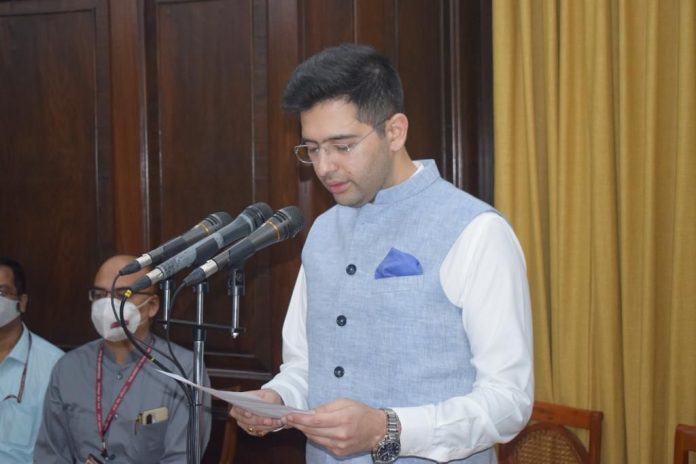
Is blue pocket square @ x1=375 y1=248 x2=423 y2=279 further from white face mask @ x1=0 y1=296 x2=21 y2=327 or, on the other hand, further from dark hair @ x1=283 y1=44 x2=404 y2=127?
white face mask @ x1=0 y1=296 x2=21 y2=327

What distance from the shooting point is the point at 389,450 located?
1550mm

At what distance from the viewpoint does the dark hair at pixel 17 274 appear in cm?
313

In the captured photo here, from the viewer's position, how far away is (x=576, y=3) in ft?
9.04

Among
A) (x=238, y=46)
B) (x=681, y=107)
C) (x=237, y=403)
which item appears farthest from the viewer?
(x=238, y=46)

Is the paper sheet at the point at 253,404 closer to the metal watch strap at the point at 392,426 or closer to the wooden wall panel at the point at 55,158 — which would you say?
the metal watch strap at the point at 392,426

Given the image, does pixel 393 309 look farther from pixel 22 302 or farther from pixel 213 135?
pixel 22 302

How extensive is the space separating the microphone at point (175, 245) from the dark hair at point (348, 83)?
0.31 metres

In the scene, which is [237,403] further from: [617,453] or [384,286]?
[617,453]

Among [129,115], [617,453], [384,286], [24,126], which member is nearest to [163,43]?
[129,115]

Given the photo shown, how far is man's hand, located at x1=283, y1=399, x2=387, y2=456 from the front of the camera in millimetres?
1475

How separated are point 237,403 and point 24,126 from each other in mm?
2252

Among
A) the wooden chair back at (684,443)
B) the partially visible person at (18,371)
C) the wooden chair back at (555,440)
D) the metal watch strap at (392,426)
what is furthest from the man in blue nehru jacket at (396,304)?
the partially visible person at (18,371)

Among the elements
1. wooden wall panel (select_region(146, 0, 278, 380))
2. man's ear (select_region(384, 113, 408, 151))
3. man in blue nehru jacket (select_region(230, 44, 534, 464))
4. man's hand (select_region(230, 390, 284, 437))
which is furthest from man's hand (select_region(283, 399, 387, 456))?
wooden wall panel (select_region(146, 0, 278, 380))

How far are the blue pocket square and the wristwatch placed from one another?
299 millimetres
